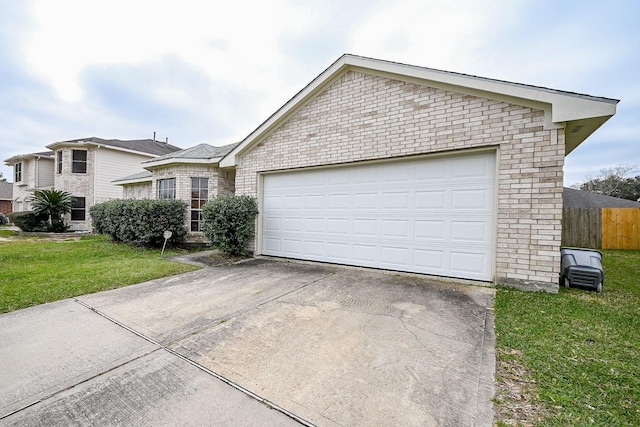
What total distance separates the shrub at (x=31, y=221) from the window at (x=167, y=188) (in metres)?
9.99

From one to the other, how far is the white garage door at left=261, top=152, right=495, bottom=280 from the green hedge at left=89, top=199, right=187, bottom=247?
3.68 metres

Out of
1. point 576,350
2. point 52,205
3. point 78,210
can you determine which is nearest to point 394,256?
point 576,350

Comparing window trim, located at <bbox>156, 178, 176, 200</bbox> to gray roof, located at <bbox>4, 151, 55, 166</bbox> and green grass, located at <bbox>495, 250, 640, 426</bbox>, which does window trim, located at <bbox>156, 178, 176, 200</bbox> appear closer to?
green grass, located at <bbox>495, 250, 640, 426</bbox>

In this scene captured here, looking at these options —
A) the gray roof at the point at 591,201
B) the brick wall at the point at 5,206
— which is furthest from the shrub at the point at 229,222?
the brick wall at the point at 5,206

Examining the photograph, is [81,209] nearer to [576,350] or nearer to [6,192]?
[576,350]

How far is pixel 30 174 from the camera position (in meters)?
20.0

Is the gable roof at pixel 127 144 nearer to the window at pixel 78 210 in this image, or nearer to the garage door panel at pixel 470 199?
the window at pixel 78 210

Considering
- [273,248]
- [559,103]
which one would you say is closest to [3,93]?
[273,248]

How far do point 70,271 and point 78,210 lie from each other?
49.1ft

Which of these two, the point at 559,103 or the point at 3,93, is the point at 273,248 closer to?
the point at 559,103

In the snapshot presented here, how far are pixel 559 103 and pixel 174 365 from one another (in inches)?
251

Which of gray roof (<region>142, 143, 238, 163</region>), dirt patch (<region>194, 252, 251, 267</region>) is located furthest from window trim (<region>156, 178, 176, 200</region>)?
dirt patch (<region>194, 252, 251, 267</region>)

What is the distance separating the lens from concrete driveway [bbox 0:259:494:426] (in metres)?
1.88

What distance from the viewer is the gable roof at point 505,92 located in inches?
165
